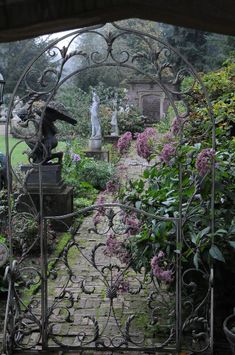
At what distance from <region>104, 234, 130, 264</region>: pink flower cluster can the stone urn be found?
1048mm

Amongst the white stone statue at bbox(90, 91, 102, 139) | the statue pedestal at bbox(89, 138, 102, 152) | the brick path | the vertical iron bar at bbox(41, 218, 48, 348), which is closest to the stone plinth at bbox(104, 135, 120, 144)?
the white stone statue at bbox(90, 91, 102, 139)

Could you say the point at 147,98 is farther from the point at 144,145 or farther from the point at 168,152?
the point at 168,152

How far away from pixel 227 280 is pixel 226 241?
54 centimetres

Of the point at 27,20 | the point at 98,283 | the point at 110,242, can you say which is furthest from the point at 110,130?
the point at 27,20

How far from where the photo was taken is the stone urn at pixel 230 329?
366cm

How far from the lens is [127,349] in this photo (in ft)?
13.7

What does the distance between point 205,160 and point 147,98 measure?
17437 mm

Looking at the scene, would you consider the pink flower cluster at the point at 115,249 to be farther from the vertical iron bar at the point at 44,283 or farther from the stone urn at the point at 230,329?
the stone urn at the point at 230,329

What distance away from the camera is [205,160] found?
12.8 ft

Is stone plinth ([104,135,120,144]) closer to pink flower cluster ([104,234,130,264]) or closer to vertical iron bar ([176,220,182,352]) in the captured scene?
pink flower cluster ([104,234,130,264])

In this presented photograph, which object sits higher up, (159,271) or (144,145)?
(144,145)

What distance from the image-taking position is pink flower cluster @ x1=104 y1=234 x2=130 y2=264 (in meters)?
4.35

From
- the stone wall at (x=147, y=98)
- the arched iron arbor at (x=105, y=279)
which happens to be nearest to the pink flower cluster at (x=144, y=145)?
the arched iron arbor at (x=105, y=279)

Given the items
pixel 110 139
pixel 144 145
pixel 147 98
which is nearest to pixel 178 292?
pixel 144 145
